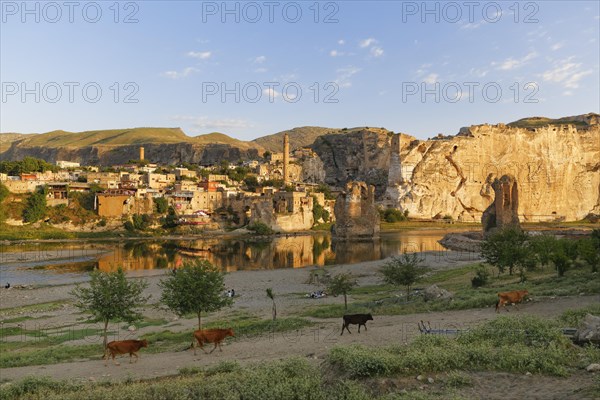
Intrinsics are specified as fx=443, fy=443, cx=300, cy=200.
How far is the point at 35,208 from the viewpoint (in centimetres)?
7819

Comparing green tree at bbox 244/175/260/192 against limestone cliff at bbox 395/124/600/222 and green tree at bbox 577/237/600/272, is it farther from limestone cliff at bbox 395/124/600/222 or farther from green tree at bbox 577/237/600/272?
green tree at bbox 577/237/600/272

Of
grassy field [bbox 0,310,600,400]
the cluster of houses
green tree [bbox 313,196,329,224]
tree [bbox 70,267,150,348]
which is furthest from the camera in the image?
green tree [bbox 313,196,329,224]

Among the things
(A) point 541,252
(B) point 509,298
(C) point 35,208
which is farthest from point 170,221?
(B) point 509,298

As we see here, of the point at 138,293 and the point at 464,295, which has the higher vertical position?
the point at 138,293

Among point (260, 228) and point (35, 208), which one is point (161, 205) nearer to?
point (260, 228)

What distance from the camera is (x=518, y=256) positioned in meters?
25.6

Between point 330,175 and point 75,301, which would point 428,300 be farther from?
point 330,175

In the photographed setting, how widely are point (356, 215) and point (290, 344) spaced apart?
232 feet

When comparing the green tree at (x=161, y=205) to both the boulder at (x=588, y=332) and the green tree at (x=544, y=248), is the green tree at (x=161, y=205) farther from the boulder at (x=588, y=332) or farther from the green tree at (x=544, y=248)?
the boulder at (x=588, y=332)

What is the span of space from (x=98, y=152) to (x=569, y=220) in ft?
595

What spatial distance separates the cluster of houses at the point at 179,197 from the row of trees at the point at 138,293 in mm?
69190

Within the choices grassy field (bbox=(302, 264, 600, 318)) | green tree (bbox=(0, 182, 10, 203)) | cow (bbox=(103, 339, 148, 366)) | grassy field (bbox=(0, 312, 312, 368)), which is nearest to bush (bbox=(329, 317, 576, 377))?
cow (bbox=(103, 339, 148, 366))

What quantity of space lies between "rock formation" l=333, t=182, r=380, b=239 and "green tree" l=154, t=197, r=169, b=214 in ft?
108

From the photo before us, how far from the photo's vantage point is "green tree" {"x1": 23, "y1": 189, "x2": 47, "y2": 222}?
253 ft
